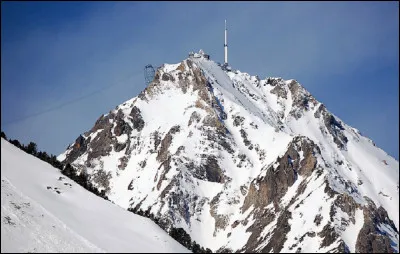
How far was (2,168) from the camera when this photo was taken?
119m

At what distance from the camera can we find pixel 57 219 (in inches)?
4213

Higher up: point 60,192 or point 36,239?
point 60,192

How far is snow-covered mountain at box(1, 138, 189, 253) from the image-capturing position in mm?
100312

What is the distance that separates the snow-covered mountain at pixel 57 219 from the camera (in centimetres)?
10031

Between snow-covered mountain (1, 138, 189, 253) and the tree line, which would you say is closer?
snow-covered mountain (1, 138, 189, 253)

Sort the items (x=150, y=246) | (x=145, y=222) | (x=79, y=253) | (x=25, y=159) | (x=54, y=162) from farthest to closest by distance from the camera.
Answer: (x=54, y=162) → (x=25, y=159) → (x=145, y=222) → (x=150, y=246) → (x=79, y=253)

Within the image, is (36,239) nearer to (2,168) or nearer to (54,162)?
(2,168)

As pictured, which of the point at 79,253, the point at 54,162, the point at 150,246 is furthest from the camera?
the point at 54,162

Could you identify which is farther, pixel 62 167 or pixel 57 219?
pixel 62 167

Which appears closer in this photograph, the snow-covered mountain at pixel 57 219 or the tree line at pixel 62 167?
the snow-covered mountain at pixel 57 219

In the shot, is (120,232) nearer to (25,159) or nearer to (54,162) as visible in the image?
(25,159)

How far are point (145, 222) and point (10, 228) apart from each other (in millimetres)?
22661

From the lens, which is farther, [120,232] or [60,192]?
[60,192]

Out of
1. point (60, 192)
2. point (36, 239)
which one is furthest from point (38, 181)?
point (36, 239)
